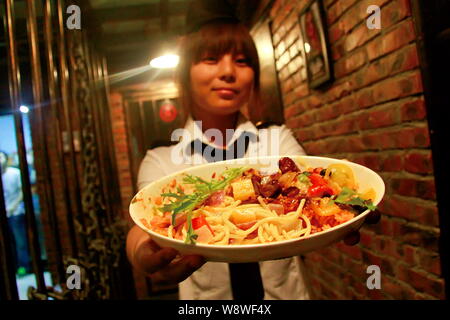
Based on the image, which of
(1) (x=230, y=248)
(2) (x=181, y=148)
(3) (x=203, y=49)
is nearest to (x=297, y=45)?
(3) (x=203, y=49)

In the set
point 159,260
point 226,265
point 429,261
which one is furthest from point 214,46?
point 429,261

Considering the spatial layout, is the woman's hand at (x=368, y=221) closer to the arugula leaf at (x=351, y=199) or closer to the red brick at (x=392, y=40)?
the arugula leaf at (x=351, y=199)

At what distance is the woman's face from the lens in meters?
0.59

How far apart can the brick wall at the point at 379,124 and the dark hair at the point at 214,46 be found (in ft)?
0.45

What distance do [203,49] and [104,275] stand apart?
0.68 m

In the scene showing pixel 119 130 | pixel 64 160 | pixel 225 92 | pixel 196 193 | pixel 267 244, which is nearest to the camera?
pixel 267 244

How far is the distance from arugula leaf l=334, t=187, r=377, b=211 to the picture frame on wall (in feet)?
1.17

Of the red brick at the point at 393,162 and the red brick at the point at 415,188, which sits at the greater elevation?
the red brick at the point at 393,162

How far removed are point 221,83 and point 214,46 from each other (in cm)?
9

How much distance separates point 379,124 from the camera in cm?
72

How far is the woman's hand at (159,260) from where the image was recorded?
45cm

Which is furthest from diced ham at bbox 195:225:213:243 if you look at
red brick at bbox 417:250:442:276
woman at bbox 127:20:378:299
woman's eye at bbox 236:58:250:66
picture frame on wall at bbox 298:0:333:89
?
red brick at bbox 417:250:442:276

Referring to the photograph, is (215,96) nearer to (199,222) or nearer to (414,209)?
(199,222)

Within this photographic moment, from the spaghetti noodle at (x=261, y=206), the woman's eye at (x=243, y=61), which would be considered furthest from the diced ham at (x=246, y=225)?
the woman's eye at (x=243, y=61)
